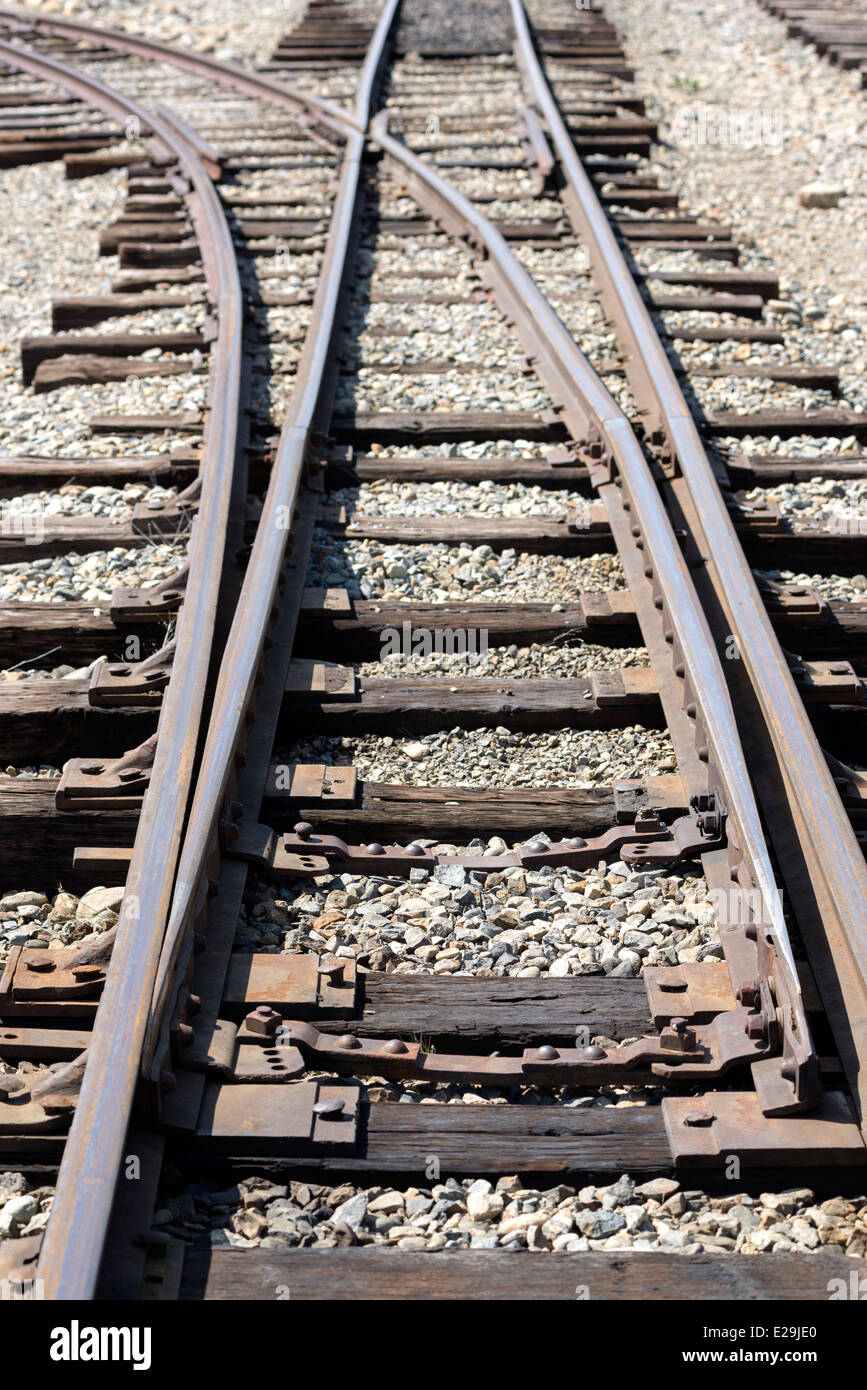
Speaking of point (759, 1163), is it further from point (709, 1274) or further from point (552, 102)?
point (552, 102)

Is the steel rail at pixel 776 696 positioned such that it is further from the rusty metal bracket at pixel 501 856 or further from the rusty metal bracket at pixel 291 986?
the rusty metal bracket at pixel 291 986

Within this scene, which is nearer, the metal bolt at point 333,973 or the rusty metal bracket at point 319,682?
the metal bolt at point 333,973

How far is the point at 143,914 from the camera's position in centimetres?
296

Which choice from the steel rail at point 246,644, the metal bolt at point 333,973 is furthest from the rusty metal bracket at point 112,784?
the metal bolt at point 333,973

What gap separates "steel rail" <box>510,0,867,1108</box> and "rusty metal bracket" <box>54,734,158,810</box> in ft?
5.19

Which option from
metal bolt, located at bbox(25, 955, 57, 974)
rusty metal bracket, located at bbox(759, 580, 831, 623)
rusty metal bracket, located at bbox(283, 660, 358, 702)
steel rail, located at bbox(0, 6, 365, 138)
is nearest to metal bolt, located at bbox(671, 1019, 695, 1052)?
metal bolt, located at bbox(25, 955, 57, 974)

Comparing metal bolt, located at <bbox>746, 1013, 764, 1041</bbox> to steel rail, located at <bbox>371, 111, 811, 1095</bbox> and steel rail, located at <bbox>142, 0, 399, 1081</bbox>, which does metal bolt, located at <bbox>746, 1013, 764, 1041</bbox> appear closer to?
steel rail, located at <bbox>371, 111, 811, 1095</bbox>

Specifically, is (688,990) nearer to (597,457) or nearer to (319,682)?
(319,682)

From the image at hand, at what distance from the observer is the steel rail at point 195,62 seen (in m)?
10.8

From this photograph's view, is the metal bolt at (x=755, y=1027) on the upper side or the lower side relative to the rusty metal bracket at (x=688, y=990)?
lower

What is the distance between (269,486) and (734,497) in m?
1.78

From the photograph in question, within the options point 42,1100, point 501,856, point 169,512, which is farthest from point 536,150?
point 42,1100

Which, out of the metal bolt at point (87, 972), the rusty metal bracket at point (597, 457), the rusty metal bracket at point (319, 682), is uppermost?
the rusty metal bracket at point (597, 457)

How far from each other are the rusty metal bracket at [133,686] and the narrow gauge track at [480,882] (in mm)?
20
